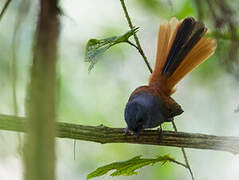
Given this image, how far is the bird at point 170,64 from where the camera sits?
2910mm

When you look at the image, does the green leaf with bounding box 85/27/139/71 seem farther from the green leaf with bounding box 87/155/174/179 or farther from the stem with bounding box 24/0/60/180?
the stem with bounding box 24/0/60/180

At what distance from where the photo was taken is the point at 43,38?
0.49 meters

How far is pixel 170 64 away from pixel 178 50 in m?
0.12

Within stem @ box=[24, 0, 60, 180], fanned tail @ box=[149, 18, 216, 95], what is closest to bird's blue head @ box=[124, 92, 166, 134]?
fanned tail @ box=[149, 18, 216, 95]

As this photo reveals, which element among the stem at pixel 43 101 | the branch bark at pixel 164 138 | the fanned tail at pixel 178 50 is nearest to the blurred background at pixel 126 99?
the fanned tail at pixel 178 50

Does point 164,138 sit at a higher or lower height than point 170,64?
lower

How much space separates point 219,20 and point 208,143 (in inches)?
21.0

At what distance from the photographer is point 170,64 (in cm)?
310

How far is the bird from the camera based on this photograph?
115 inches

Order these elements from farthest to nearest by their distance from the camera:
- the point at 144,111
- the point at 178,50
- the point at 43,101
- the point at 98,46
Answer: the point at 178,50 → the point at 144,111 → the point at 98,46 → the point at 43,101

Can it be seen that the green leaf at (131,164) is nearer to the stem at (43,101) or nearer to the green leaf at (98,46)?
the green leaf at (98,46)

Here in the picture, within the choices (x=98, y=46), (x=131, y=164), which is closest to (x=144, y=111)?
(x=131, y=164)

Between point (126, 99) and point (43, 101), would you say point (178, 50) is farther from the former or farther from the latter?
point (43, 101)

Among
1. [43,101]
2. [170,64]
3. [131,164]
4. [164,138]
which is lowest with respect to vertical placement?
[43,101]
